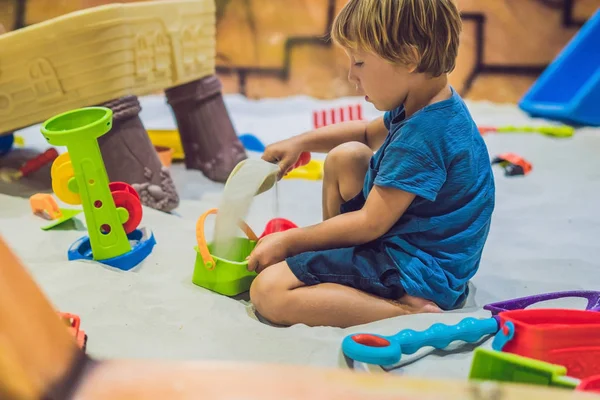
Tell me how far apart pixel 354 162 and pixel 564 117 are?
2.19m

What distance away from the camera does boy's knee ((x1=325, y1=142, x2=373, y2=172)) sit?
135cm

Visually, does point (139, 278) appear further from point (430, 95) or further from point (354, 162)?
point (430, 95)

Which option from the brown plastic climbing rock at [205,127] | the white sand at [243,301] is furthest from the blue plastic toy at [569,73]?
the brown plastic climbing rock at [205,127]

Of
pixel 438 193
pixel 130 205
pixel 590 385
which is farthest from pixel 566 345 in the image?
pixel 130 205

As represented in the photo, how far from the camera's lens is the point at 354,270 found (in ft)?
4.10

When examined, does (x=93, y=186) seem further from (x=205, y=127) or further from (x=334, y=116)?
(x=334, y=116)

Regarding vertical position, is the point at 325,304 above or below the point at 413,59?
below

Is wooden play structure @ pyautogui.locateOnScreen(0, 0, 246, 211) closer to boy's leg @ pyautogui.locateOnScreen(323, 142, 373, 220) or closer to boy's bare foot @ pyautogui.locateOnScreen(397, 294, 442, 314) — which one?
boy's leg @ pyautogui.locateOnScreen(323, 142, 373, 220)

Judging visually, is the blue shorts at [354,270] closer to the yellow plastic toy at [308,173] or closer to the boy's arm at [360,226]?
the boy's arm at [360,226]

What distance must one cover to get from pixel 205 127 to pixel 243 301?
3.91 ft

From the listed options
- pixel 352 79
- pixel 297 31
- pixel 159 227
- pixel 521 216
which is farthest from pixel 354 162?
pixel 297 31

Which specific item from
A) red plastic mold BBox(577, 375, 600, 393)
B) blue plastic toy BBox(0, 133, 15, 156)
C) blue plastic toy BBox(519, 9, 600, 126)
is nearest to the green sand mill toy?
red plastic mold BBox(577, 375, 600, 393)

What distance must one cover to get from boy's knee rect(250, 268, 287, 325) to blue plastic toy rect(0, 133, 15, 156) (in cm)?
187

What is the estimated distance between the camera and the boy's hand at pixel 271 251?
128cm
